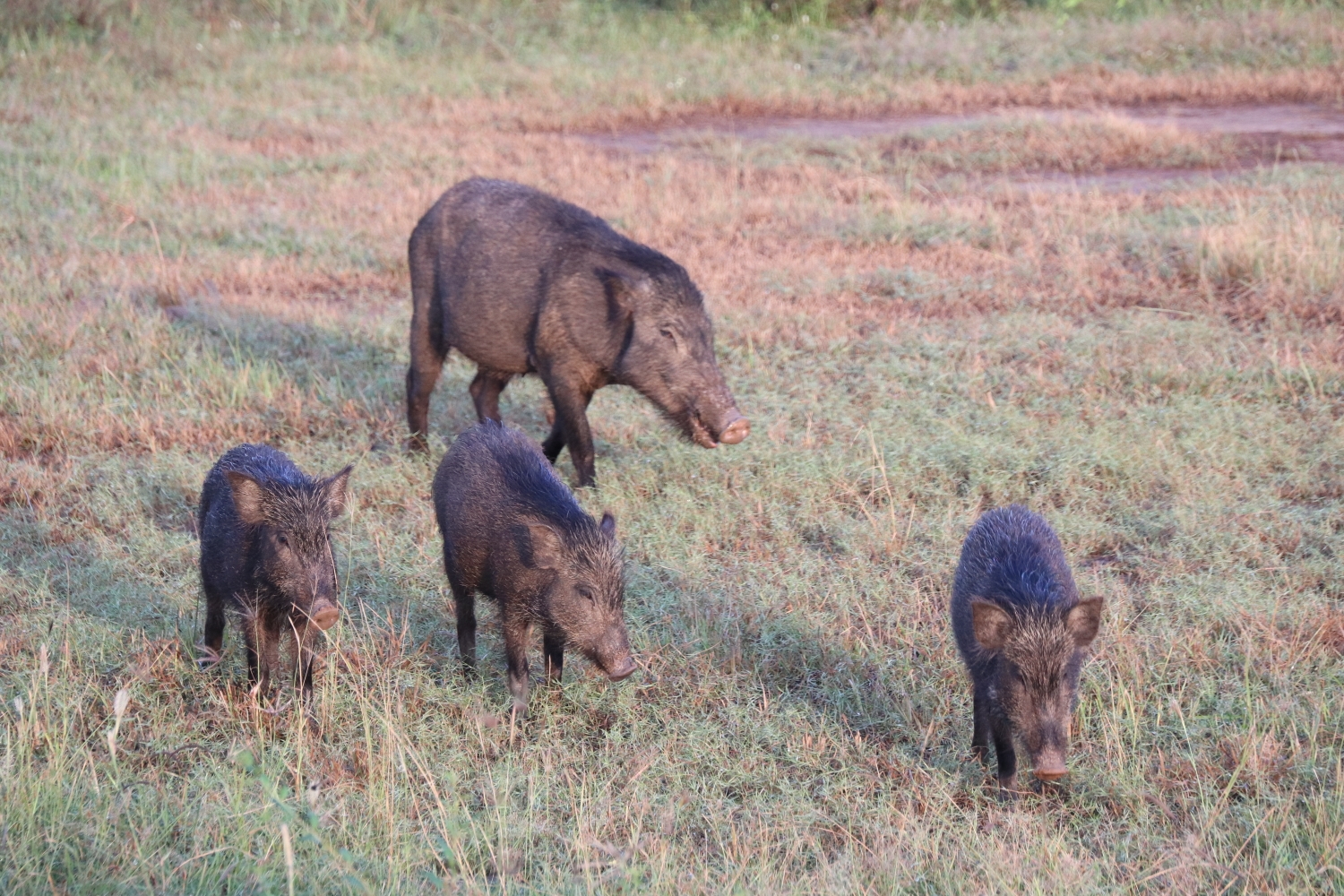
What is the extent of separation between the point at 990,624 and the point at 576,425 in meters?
2.91

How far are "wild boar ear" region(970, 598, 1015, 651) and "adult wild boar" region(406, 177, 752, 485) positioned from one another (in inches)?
95.6

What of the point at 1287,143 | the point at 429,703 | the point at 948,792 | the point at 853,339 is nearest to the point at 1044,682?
the point at 948,792

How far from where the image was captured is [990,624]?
140 inches

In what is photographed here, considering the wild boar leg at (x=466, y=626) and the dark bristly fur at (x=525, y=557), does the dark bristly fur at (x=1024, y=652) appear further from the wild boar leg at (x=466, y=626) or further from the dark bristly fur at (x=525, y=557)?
the wild boar leg at (x=466, y=626)

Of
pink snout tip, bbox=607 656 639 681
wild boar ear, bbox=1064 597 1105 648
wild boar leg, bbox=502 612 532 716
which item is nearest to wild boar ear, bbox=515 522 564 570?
wild boar leg, bbox=502 612 532 716

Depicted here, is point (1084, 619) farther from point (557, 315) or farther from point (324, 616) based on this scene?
point (557, 315)

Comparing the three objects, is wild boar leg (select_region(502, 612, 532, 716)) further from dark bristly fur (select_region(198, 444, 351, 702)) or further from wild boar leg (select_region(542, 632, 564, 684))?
dark bristly fur (select_region(198, 444, 351, 702))

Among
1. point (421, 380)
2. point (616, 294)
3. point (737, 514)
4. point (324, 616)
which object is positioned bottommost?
point (737, 514)

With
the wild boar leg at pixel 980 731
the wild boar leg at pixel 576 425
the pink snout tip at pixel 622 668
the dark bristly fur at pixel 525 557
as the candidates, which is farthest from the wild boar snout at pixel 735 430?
the wild boar leg at pixel 980 731

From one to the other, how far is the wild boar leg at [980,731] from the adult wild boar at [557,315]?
7.36ft

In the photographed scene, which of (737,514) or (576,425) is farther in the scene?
(576,425)

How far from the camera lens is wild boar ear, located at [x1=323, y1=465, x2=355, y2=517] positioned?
4.08 m

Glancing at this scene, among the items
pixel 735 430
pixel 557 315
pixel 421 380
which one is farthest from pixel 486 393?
pixel 735 430

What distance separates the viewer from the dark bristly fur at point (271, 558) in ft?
12.8
